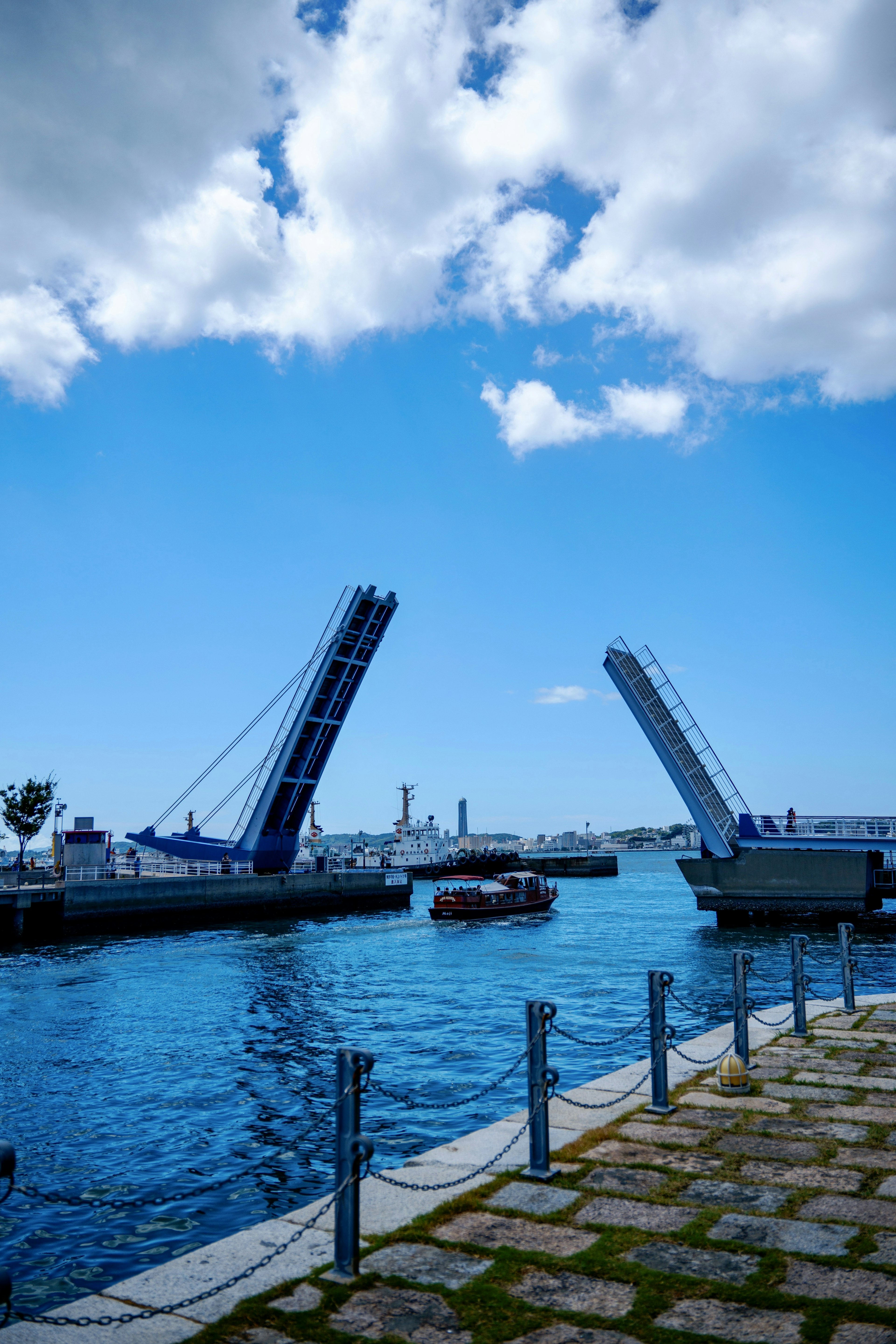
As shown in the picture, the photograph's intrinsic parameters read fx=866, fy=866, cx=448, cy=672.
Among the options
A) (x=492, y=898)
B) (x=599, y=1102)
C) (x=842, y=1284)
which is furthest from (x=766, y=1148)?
(x=492, y=898)

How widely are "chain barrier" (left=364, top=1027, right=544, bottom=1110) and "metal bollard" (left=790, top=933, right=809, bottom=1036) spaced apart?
11.7 feet

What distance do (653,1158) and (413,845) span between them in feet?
267

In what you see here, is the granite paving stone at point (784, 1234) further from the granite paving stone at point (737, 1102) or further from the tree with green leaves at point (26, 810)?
the tree with green leaves at point (26, 810)

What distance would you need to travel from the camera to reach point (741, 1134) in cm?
728

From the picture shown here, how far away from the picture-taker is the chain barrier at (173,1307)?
13.6 ft

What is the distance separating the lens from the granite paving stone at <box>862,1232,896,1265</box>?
4.88m

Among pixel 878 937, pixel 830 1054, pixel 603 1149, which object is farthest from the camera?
pixel 878 937

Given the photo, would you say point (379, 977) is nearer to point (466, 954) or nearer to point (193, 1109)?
point (466, 954)

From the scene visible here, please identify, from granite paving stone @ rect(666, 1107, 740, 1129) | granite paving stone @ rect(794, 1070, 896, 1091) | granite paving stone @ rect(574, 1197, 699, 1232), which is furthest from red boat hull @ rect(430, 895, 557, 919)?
granite paving stone @ rect(574, 1197, 699, 1232)

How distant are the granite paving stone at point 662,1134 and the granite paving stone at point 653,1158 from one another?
0.16m

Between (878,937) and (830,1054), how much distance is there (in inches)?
1056

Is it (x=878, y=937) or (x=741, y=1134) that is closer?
(x=741, y=1134)

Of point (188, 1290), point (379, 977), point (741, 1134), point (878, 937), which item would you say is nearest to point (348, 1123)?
point (188, 1290)

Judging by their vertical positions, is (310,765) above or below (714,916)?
above
